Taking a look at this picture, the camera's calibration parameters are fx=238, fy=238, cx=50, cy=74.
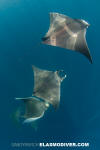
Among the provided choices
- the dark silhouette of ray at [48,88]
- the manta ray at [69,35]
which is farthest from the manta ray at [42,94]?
the manta ray at [69,35]

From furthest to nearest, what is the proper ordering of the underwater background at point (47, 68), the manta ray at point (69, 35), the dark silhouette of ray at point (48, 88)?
the underwater background at point (47, 68) < the dark silhouette of ray at point (48, 88) < the manta ray at point (69, 35)

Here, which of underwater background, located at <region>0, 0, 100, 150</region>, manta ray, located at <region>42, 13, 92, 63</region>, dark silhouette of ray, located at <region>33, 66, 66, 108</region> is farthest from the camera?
underwater background, located at <region>0, 0, 100, 150</region>

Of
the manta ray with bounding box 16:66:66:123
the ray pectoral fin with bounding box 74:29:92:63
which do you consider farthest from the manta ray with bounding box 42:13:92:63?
the manta ray with bounding box 16:66:66:123

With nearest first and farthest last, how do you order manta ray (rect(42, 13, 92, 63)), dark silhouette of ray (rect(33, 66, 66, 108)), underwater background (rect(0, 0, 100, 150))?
manta ray (rect(42, 13, 92, 63)) < dark silhouette of ray (rect(33, 66, 66, 108)) < underwater background (rect(0, 0, 100, 150))

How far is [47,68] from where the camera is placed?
5.62 metres

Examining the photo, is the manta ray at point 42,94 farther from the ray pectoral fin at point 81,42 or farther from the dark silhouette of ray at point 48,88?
the ray pectoral fin at point 81,42

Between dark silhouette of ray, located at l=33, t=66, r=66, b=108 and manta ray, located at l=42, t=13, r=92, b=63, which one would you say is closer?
manta ray, located at l=42, t=13, r=92, b=63

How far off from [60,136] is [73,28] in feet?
8.80

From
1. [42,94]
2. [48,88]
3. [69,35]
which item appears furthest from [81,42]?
[42,94]

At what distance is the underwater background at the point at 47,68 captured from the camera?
5.64m

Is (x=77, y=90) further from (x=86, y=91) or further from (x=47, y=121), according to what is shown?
(x=47, y=121)

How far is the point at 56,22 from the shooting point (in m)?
4.90

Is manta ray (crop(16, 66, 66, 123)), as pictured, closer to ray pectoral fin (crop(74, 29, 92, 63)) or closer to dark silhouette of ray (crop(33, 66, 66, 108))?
dark silhouette of ray (crop(33, 66, 66, 108))

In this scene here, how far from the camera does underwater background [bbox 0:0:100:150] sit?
5.64 metres
